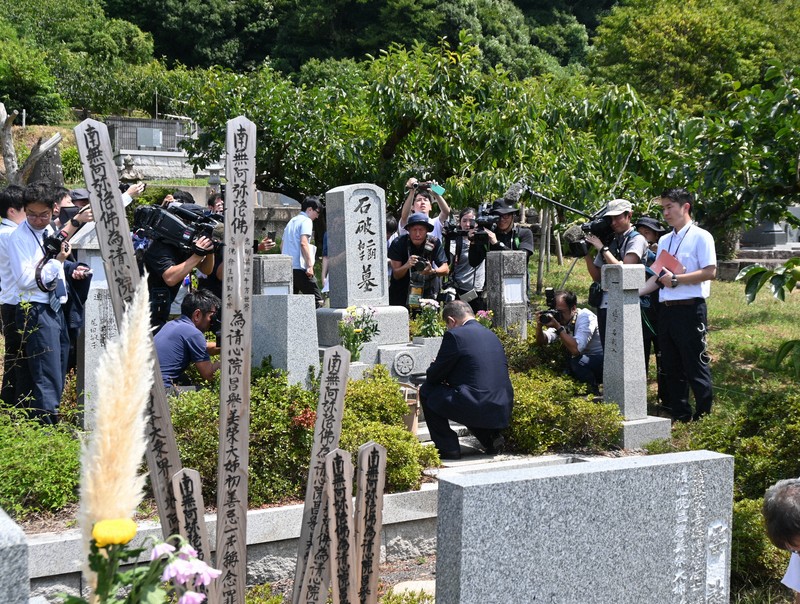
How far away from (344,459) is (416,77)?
10.6 meters

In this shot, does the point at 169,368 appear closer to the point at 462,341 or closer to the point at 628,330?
the point at 462,341

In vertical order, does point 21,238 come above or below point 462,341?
above

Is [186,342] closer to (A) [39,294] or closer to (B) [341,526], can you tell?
(A) [39,294]

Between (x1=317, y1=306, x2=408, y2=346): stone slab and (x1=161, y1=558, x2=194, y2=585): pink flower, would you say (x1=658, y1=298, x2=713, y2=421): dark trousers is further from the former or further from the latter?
(x1=161, y1=558, x2=194, y2=585): pink flower

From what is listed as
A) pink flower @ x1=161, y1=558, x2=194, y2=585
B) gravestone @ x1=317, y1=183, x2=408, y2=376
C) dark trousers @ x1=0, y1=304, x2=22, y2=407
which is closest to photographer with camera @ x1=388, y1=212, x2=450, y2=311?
gravestone @ x1=317, y1=183, x2=408, y2=376

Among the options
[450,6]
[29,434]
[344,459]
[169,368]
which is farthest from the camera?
[450,6]

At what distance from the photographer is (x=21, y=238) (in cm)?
655

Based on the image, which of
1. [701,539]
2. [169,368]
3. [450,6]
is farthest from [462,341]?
[450,6]

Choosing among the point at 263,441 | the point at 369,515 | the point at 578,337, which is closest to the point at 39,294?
the point at 263,441

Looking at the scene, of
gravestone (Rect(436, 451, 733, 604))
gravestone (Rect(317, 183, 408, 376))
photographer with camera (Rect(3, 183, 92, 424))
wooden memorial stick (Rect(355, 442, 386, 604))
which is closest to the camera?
gravestone (Rect(436, 451, 733, 604))

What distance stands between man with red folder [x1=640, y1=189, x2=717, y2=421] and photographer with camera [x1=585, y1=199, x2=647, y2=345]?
1.32 feet

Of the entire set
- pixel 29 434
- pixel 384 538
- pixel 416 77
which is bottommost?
pixel 384 538

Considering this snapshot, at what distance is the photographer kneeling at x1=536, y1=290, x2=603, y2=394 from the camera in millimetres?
8312

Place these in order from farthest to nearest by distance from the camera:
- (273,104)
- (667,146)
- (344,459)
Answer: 1. (273,104)
2. (667,146)
3. (344,459)
